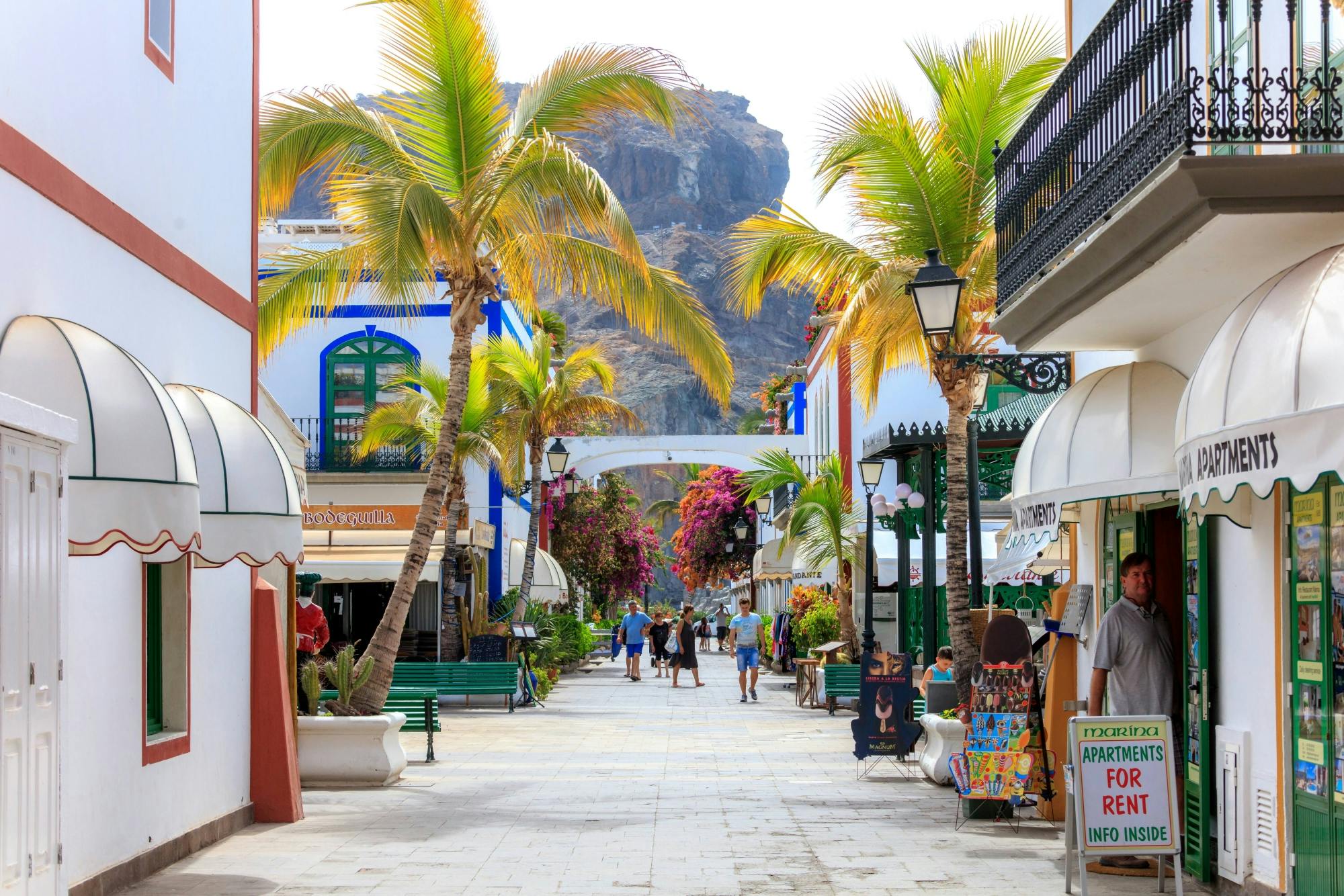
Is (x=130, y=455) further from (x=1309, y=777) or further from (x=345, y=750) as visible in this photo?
(x=345, y=750)

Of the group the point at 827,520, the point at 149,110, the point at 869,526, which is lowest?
the point at 869,526

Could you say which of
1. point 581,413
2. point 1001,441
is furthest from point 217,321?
point 581,413

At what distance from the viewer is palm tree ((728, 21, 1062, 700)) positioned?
49.0ft

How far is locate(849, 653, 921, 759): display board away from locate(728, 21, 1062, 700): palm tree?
2.72 feet

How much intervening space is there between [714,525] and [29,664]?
148 ft

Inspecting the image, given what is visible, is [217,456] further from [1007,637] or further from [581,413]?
[581,413]

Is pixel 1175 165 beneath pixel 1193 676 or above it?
above

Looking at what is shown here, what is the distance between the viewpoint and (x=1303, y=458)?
634 centimetres

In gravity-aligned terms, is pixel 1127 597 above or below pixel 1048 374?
below

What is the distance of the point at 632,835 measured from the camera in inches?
452

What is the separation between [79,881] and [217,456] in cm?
274

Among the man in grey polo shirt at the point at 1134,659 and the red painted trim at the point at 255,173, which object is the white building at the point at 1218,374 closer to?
the man in grey polo shirt at the point at 1134,659

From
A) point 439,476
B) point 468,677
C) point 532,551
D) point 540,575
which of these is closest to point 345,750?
point 439,476

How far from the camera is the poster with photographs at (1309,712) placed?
769 centimetres
